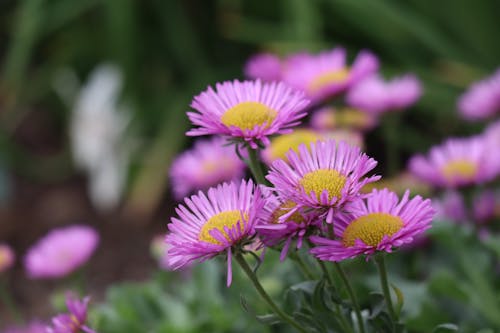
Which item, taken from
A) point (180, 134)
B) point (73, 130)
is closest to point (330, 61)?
point (180, 134)

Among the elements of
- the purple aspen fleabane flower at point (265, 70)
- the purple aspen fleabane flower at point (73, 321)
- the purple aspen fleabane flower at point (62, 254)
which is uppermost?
the purple aspen fleabane flower at point (265, 70)

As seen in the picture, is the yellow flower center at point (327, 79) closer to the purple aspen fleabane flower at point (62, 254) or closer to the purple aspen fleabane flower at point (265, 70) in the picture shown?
the purple aspen fleabane flower at point (265, 70)

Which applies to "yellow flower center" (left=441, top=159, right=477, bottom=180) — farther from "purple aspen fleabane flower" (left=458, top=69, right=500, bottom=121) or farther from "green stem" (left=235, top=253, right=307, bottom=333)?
"green stem" (left=235, top=253, right=307, bottom=333)

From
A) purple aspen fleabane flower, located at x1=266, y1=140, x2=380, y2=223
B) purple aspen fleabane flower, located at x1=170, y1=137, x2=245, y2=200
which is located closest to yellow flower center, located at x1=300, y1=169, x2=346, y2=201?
purple aspen fleabane flower, located at x1=266, y1=140, x2=380, y2=223

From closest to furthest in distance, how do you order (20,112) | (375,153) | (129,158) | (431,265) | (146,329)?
(146,329), (431,265), (375,153), (129,158), (20,112)

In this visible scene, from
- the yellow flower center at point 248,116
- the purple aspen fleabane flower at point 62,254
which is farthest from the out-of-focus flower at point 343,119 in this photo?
the yellow flower center at point 248,116

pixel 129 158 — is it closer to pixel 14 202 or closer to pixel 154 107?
pixel 154 107
